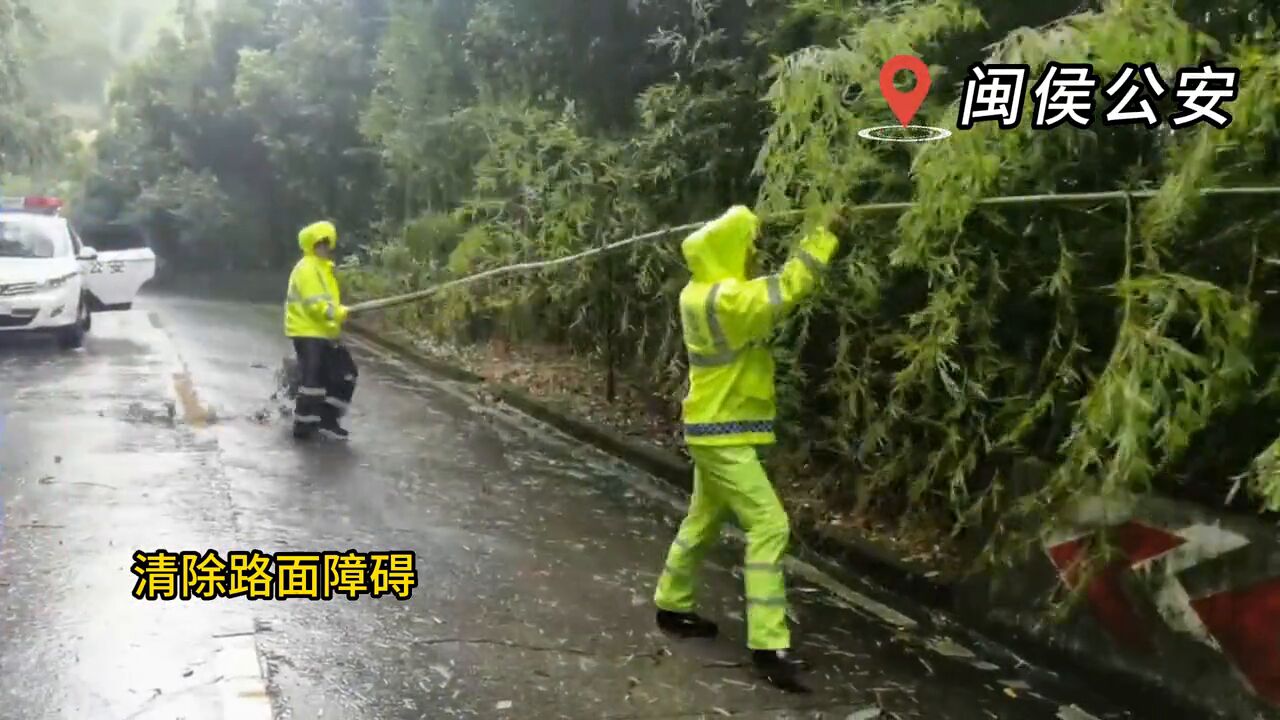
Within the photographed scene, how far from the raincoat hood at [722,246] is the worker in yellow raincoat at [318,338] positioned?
4779 millimetres

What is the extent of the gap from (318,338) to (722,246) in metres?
5.21

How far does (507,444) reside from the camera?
10.2m

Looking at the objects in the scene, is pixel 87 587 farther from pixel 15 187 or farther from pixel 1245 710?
pixel 15 187

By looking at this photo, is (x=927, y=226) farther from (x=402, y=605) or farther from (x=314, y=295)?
(x=314, y=295)

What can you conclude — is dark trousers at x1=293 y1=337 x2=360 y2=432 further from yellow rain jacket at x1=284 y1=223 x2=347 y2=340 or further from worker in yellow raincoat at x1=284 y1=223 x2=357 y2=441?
yellow rain jacket at x1=284 y1=223 x2=347 y2=340

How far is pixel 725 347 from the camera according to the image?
5168mm

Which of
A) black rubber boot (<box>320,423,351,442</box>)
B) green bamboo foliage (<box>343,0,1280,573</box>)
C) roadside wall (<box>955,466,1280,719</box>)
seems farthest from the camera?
black rubber boot (<box>320,423,351,442</box>)

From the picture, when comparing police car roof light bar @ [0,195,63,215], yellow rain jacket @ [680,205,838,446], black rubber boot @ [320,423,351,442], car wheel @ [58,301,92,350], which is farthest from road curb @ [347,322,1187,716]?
police car roof light bar @ [0,195,63,215]

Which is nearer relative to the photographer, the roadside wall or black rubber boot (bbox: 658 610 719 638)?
the roadside wall

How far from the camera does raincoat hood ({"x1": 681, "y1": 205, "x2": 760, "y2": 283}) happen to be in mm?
5223

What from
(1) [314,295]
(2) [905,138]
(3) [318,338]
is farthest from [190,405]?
(2) [905,138]

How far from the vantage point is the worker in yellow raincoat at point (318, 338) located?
9.37 meters

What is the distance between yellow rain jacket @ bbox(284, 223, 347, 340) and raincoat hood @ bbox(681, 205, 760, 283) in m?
4.79

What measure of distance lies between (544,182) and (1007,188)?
230 inches
